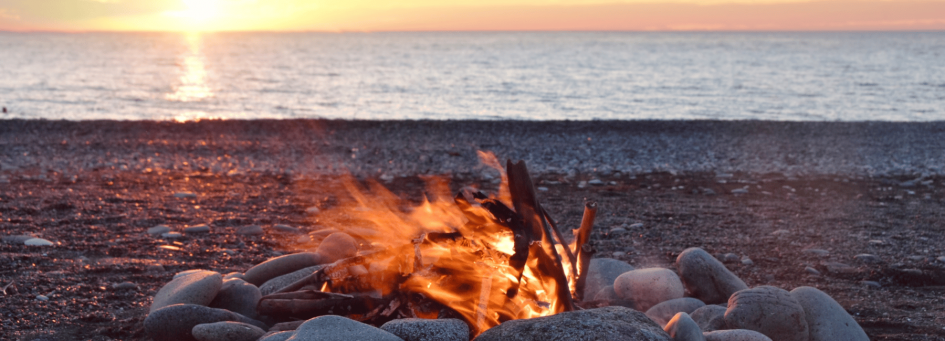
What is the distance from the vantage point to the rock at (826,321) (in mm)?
3693

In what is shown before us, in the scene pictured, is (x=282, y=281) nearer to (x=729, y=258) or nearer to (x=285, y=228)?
(x=285, y=228)

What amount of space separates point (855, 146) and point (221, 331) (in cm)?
1476

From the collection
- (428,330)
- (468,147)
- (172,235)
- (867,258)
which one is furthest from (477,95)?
(428,330)

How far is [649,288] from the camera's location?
4.38 metres

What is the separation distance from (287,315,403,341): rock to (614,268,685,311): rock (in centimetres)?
195

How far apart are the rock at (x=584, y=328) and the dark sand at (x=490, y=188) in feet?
6.97

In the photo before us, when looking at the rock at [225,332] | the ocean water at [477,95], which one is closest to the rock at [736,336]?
the rock at [225,332]

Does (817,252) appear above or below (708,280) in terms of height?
below

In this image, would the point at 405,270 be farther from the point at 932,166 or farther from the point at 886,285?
the point at 932,166

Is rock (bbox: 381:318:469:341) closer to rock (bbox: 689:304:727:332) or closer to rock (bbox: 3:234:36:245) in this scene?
rock (bbox: 689:304:727:332)

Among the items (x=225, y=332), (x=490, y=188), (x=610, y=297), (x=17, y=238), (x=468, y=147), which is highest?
(x=225, y=332)

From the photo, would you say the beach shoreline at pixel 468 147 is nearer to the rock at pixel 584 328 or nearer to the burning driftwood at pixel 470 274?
the burning driftwood at pixel 470 274

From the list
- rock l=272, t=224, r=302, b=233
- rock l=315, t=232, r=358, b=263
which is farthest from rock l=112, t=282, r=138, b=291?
rock l=272, t=224, r=302, b=233

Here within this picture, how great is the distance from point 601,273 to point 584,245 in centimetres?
105
